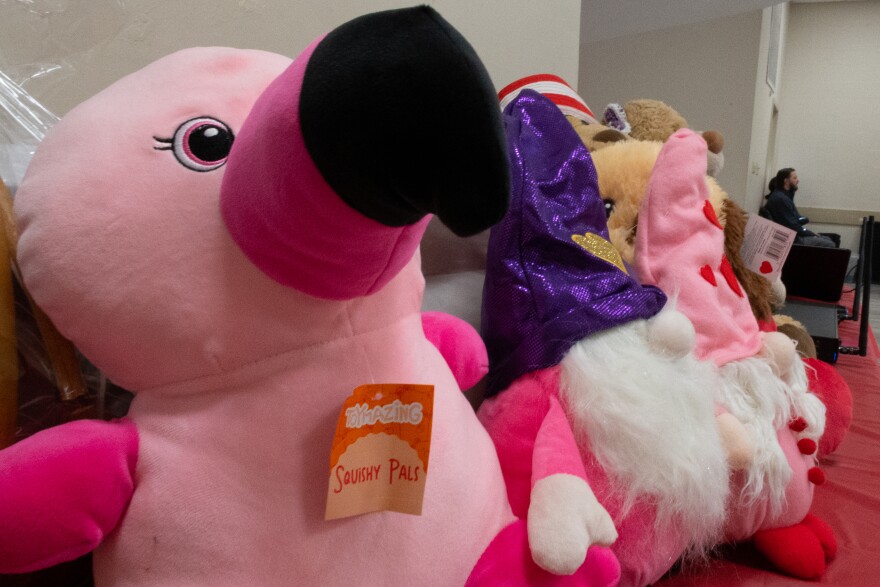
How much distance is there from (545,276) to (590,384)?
0.35 ft

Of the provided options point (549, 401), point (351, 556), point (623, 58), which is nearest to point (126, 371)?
point (351, 556)

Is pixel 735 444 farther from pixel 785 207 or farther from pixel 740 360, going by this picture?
pixel 785 207

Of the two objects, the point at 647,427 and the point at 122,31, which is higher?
the point at 122,31

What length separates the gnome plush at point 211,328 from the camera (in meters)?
0.29

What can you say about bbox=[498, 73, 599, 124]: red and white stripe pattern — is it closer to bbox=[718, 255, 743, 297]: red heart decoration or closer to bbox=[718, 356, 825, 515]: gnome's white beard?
bbox=[718, 255, 743, 297]: red heart decoration

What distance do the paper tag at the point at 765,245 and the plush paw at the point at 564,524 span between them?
551 millimetres

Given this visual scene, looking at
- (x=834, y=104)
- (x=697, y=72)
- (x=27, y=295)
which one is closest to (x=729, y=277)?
(x=27, y=295)

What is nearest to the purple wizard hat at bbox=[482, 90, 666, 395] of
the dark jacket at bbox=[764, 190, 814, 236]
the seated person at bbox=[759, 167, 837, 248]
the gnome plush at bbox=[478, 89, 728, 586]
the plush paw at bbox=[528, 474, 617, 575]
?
the gnome plush at bbox=[478, 89, 728, 586]

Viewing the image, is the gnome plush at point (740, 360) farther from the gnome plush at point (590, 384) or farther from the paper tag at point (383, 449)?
the paper tag at point (383, 449)

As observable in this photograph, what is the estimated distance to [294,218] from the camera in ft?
0.89

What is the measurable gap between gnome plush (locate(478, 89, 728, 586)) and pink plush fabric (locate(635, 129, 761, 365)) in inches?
2.6

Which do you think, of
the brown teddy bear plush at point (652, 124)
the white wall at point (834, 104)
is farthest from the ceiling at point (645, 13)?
the white wall at point (834, 104)

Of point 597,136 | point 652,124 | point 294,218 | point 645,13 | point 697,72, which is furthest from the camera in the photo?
point 697,72

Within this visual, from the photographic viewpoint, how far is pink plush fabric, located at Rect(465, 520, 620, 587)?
1.31 feet
